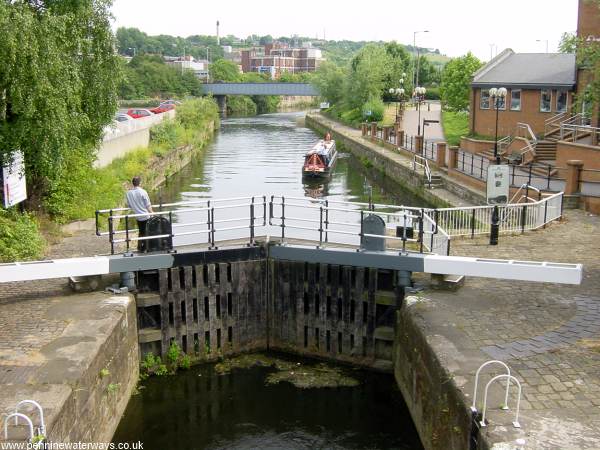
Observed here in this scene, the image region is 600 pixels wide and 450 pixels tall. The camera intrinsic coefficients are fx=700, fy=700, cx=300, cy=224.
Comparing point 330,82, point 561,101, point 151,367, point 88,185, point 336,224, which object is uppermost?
point 330,82

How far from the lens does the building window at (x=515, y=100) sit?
39375 mm

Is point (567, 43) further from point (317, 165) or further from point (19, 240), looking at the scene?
point (317, 165)

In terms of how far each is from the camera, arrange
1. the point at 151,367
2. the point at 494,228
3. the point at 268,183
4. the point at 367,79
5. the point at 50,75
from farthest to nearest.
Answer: the point at 367,79, the point at 268,183, the point at 494,228, the point at 50,75, the point at 151,367

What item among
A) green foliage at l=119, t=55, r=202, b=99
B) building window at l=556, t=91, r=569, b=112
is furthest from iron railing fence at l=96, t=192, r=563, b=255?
green foliage at l=119, t=55, r=202, b=99

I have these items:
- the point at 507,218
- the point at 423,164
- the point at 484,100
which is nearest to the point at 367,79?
the point at 484,100

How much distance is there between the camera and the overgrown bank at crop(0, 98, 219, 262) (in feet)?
52.1

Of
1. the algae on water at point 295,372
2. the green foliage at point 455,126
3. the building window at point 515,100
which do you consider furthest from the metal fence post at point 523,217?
the green foliage at point 455,126

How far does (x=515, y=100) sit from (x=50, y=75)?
29.9 metres

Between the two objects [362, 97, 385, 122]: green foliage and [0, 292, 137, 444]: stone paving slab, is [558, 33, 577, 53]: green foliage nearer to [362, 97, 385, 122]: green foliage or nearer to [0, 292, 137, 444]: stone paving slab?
[0, 292, 137, 444]: stone paving slab

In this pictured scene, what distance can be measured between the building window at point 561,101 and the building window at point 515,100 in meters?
2.49

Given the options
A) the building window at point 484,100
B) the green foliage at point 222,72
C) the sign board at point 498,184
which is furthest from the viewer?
the green foliage at point 222,72

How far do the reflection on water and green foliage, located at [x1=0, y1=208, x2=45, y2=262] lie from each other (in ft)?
14.5

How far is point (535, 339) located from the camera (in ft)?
38.0

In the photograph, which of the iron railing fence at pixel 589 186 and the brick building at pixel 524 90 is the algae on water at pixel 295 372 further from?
the brick building at pixel 524 90
